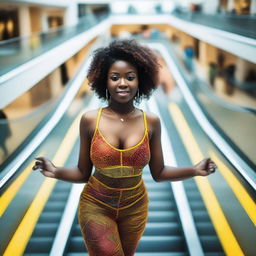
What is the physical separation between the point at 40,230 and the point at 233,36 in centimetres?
735

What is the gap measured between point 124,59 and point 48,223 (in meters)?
2.82

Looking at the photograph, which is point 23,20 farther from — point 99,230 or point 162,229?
point 99,230

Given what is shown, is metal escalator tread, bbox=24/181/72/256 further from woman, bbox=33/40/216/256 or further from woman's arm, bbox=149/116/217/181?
woman's arm, bbox=149/116/217/181

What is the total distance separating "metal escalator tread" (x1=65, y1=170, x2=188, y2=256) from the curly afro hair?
2.35 meters

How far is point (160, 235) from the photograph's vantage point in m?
4.49

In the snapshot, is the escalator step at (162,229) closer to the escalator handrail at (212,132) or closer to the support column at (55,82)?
the escalator handrail at (212,132)

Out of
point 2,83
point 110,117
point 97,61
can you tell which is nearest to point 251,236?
point 110,117

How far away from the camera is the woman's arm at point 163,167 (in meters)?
2.31

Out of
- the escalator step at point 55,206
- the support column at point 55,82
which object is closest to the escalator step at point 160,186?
the escalator step at point 55,206

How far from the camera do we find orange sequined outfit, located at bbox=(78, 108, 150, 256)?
2139mm

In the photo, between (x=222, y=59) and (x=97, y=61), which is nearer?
(x=97, y=61)

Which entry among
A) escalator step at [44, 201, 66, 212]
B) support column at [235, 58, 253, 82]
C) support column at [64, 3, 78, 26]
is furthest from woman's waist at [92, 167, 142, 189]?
support column at [64, 3, 78, 26]

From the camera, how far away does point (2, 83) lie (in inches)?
213

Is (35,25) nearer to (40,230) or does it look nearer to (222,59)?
(222,59)
